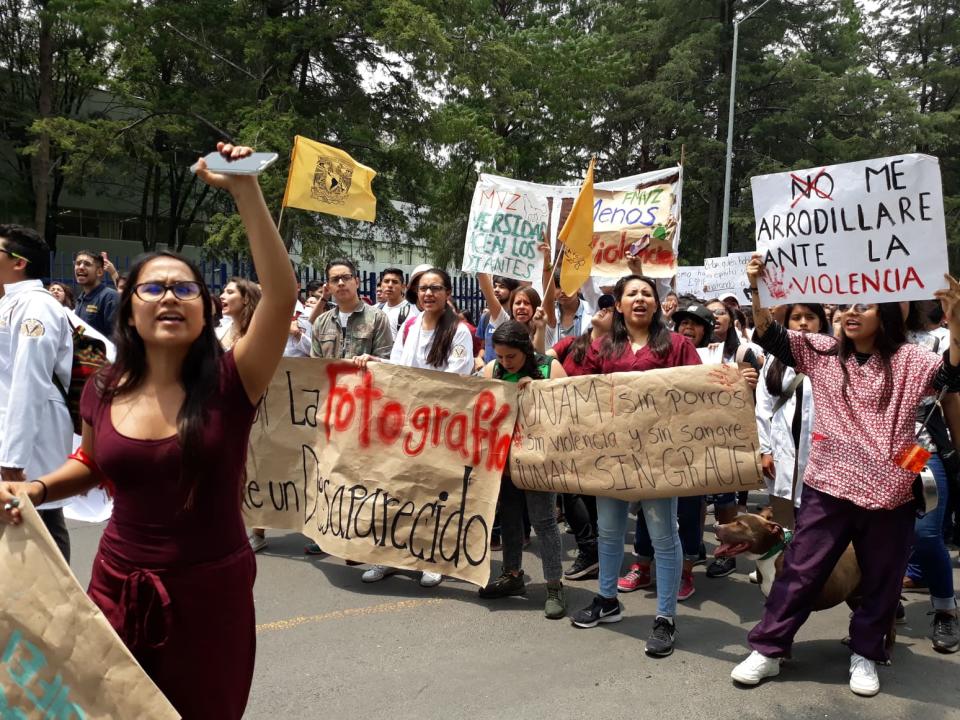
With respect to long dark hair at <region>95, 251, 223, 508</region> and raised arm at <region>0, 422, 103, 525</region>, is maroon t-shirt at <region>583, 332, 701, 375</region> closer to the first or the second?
long dark hair at <region>95, 251, 223, 508</region>

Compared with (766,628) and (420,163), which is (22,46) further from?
(766,628)

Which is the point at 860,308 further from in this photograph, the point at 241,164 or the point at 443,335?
the point at 241,164

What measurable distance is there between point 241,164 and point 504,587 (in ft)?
11.8

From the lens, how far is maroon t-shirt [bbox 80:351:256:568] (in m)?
2.03

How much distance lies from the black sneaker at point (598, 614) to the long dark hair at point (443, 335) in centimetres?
186

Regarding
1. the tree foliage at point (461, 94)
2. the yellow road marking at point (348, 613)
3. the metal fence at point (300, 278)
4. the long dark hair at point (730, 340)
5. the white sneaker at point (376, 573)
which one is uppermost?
the tree foliage at point (461, 94)

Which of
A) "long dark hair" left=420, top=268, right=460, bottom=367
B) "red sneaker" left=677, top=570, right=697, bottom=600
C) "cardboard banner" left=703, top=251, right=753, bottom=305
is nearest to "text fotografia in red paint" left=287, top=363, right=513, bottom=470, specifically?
"long dark hair" left=420, top=268, right=460, bottom=367

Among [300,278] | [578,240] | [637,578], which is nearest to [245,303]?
[578,240]

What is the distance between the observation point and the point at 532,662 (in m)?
3.97

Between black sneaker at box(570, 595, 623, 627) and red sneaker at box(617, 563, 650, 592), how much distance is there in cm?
66

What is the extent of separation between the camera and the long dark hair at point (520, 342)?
4770 mm

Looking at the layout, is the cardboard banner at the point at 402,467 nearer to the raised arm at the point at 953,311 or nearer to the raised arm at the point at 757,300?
the raised arm at the point at 757,300

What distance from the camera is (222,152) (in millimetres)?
1916

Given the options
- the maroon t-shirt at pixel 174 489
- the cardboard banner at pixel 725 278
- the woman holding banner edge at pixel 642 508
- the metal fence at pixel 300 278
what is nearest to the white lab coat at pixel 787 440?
the woman holding banner edge at pixel 642 508
